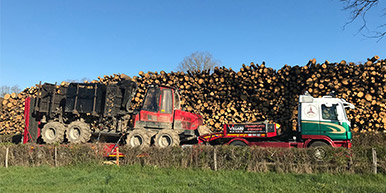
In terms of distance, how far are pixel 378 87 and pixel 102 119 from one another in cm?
1141

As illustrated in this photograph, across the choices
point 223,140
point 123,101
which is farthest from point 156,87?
point 223,140

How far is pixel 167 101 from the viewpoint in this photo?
1009 cm

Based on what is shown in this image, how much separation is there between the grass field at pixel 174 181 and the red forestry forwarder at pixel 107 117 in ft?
6.55

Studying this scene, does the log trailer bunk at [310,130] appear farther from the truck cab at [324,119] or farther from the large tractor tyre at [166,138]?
the large tractor tyre at [166,138]

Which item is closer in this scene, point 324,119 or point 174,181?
point 174,181

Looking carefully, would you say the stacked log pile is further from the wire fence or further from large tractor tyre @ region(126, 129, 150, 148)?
the wire fence

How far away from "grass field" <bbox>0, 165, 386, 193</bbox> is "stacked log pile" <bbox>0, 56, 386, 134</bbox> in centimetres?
484

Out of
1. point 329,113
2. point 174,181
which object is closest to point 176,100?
point 174,181

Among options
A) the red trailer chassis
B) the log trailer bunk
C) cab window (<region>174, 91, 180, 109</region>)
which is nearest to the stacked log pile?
cab window (<region>174, 91, 180, 109</region>)

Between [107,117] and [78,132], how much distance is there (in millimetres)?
1271

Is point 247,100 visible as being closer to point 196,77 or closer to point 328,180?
point 196,77

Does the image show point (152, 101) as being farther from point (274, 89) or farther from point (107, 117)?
point (274, 89)

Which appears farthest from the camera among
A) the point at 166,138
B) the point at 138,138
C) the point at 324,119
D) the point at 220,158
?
the point at 138,138

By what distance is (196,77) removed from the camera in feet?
42.4
